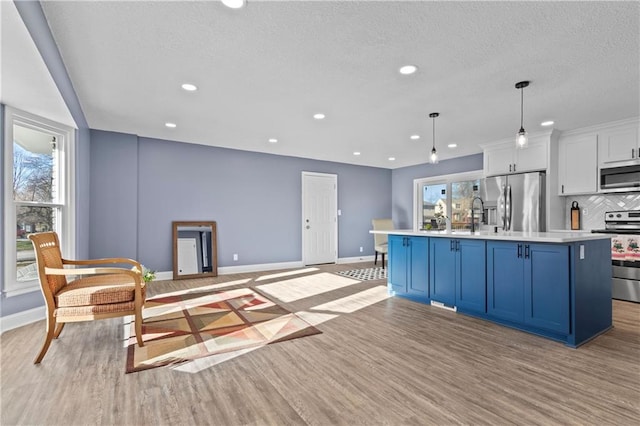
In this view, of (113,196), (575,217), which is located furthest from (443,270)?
(113,196)

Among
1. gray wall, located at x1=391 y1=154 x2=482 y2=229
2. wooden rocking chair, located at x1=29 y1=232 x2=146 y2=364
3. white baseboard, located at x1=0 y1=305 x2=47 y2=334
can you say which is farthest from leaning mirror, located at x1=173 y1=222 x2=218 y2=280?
gray wall, located at x1=391 y1=154 x2=482 y2=229

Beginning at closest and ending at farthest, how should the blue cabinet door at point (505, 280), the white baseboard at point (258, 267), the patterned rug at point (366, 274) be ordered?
the blue cabinet door at point (505, 280) < the patterned rug at point (366, 274) < the white baseboard at point (258, 267)

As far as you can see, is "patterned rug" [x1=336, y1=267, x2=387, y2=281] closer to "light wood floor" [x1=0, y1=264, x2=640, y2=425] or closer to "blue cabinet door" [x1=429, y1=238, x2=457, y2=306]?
"blue cabinet door" [x1=429, y1=238, x2=457, y2=306]

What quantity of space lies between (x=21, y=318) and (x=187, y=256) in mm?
2526

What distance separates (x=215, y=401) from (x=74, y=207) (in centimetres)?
356

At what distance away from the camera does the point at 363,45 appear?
2504 millimetres

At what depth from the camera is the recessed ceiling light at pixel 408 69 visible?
2865 mm

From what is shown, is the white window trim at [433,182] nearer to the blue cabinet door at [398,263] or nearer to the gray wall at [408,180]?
the gray wall at [408,180]

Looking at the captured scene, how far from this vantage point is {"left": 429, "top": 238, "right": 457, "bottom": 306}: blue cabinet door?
371 cm

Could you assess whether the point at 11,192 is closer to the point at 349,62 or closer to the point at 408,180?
the point at 349,62

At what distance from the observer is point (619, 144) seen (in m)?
4.46

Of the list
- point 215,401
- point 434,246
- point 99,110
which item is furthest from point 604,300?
point 99,110

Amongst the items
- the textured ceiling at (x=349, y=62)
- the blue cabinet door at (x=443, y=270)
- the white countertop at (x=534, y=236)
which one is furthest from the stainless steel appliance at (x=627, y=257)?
the blue cabinet door at (x=443, y=270)

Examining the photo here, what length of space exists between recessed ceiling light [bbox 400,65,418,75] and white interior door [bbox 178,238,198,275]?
4.48 meters
